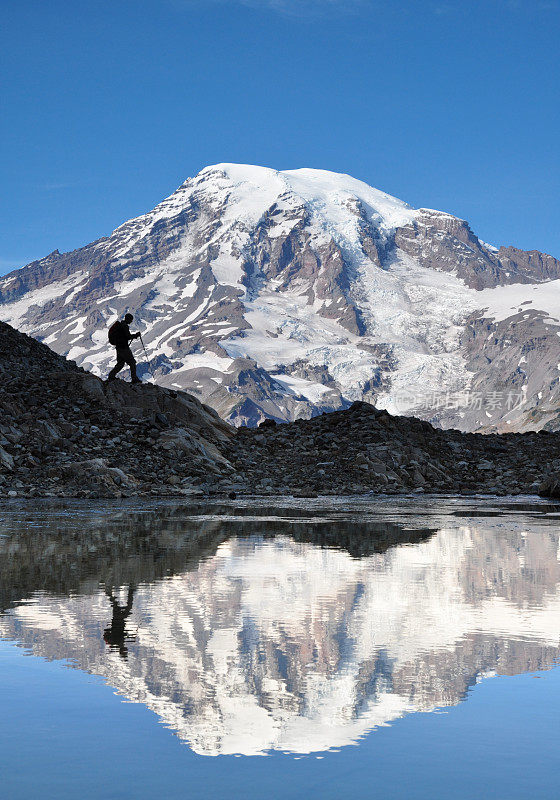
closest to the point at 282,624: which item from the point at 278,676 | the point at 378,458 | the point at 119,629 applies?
the point at 119,629

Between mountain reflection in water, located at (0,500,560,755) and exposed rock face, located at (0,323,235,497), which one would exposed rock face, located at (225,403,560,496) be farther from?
mountain reflection in water, located at (0,500,560,755)

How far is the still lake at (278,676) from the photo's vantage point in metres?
5.09

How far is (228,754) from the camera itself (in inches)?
214

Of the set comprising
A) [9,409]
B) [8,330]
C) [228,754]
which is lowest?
[228,754]

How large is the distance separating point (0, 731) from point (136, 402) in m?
34.7

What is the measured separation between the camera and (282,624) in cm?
919

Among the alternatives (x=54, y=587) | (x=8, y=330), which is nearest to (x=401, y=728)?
(x=54, y=587)

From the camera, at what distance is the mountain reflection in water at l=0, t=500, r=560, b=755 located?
6355 mm

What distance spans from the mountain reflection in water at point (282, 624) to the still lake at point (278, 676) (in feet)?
0.09

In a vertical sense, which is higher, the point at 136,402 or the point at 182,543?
the point at 136,402

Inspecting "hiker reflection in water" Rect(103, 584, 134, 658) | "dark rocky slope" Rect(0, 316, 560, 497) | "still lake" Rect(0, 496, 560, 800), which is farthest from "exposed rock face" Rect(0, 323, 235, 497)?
"hiker reflection in water" Rect(103, 584, 134, 658)

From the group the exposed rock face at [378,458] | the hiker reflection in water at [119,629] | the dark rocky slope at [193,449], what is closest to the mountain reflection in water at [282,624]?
the hiker reflection in water at [119,629]

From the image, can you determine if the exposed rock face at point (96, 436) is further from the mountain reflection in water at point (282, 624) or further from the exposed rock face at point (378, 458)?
the mountain reflection in water at point (282, 624)

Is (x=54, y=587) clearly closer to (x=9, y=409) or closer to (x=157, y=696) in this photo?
(x=157, y=696)
